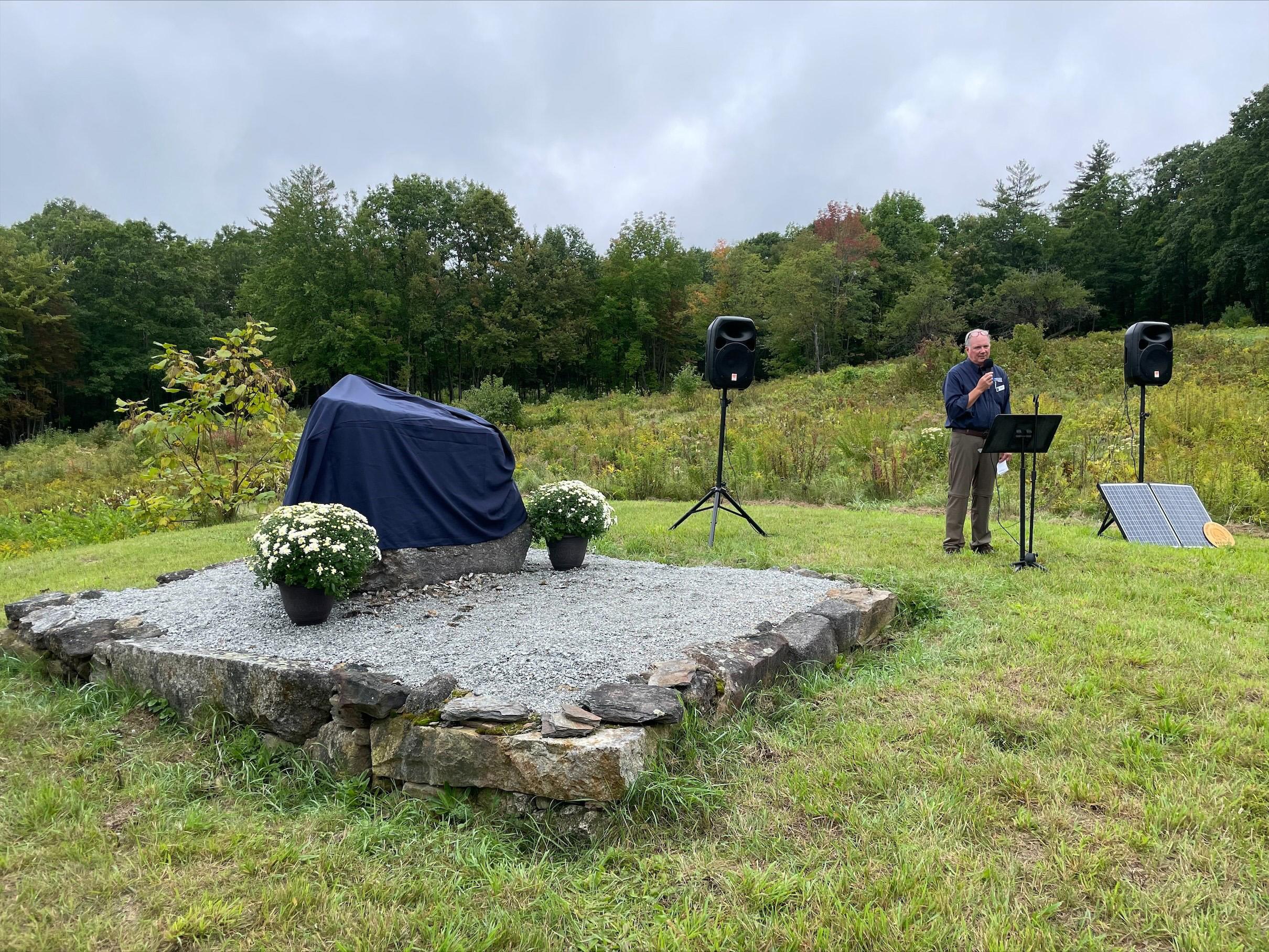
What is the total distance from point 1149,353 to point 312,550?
23.3 ft

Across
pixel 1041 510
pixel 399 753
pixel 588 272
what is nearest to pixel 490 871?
pixel 399 753

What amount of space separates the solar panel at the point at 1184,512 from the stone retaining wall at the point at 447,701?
3591 millimetres

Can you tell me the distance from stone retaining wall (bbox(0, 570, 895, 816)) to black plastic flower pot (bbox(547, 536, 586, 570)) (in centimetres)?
194

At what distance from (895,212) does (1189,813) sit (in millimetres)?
44401

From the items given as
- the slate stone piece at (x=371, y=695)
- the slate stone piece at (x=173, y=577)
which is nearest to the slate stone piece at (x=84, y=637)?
the slate stone piece at (x=173, y=577)

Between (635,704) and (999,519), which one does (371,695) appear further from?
(999,519)

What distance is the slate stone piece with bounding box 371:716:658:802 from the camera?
2.20 meters

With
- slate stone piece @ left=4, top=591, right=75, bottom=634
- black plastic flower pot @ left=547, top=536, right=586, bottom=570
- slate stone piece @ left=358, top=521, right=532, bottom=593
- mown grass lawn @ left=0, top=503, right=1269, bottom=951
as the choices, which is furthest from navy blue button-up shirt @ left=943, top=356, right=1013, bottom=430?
slate stone piece @ left=4, top=591, right=75, bottom=634

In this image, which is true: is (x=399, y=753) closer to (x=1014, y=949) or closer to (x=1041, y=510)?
(x=1014, y=949)

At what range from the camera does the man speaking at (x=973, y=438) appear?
5.38 m

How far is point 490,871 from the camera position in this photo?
2.02 meters

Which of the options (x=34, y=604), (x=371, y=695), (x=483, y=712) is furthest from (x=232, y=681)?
(x=34, y=604)

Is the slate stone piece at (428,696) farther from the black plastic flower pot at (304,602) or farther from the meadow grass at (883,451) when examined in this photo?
the meadow grass at (883,451)

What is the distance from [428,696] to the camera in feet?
8.49
